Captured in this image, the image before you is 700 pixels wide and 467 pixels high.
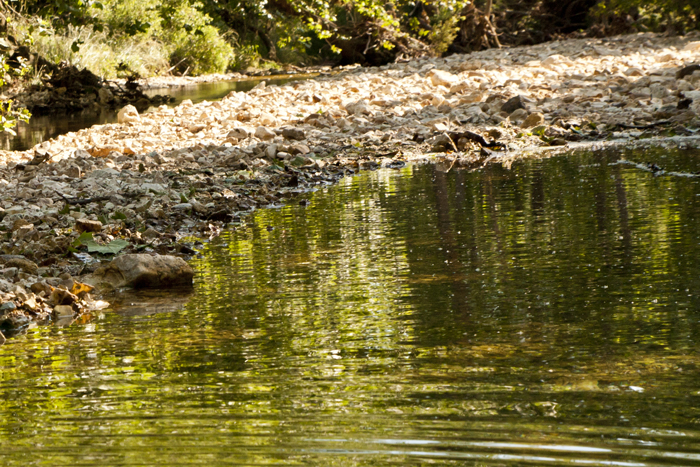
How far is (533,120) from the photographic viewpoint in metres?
12.9

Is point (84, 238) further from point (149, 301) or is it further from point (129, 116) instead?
point (129, 116)

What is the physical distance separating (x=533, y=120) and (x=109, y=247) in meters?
8.11

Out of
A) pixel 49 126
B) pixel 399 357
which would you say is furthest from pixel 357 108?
pixel 399 357

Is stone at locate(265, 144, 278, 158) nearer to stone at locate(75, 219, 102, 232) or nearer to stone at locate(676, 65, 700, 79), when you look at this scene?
stone at locate(75, 219, 102, 232)

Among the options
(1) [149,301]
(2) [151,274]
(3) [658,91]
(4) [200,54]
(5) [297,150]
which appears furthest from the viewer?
(4) [200,54]


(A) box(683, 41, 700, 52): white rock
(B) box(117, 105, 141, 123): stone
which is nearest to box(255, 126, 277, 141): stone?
(B) box(117, 105, 141, 123): stone

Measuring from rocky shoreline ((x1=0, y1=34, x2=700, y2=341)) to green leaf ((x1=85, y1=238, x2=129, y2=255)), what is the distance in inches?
0.5

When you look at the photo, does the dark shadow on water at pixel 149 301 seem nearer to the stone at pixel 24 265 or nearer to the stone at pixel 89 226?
the stone at pixel 24 265

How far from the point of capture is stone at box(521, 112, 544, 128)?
42.3 feet

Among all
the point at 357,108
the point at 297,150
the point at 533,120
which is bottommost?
the point at 297,150

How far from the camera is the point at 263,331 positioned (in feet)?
13.4

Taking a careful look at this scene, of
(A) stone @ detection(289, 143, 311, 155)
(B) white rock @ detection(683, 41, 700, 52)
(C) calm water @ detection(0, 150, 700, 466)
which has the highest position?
(B) white rock @ detection(683, 41, 700, 52)

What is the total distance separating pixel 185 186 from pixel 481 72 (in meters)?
11.1

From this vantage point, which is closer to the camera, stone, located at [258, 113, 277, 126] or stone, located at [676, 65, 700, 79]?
stone, located at [258, 113, 277, 126]
